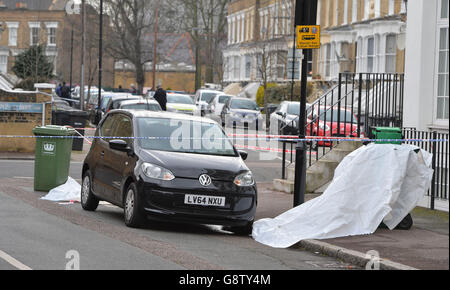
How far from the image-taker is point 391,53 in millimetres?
46531

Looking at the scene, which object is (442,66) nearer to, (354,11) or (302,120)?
(302,120)

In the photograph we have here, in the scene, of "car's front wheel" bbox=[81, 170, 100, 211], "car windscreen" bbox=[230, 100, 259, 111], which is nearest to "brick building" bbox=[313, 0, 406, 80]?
"car windscreen" bbox=[230, 100, 259, 111]

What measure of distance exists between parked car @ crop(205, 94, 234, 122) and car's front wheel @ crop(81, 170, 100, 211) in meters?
32.6

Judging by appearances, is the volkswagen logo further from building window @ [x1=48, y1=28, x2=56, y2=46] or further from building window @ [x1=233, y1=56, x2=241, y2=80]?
building window @ [x1=48, y1=28, x2=56, y2=46]

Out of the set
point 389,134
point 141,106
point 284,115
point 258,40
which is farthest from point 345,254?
point 258,40

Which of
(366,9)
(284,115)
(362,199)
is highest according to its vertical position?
(366,9)

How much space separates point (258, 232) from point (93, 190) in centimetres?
310

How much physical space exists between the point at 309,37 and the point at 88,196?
436cm

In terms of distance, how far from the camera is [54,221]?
12.6 m

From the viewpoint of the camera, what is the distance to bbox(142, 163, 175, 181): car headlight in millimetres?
12000

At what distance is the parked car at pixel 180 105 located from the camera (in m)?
44.1

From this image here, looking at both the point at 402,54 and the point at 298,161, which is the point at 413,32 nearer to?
the point at 298,161

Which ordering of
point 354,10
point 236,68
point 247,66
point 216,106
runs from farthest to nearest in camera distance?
point 236,68 < point 247,66 < point 354,10 < point 216,106

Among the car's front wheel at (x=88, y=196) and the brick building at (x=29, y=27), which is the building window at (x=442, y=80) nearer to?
the car's front wheel at (x=88, y=196)
